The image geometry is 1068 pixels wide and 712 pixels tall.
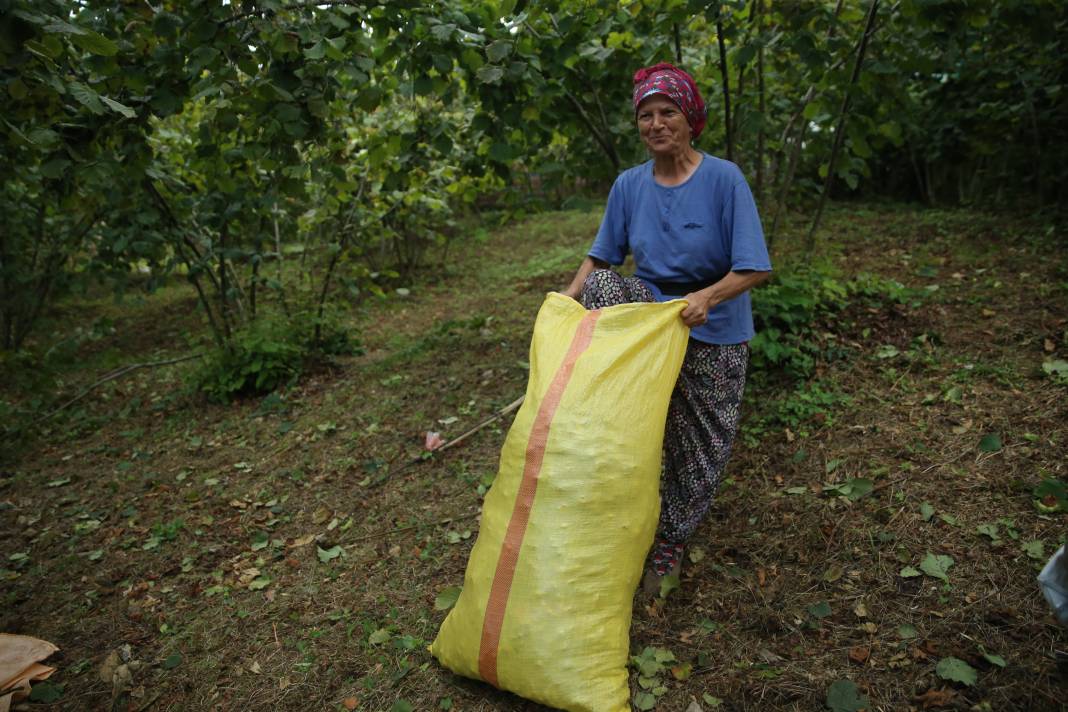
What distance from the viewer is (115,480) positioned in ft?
12.2

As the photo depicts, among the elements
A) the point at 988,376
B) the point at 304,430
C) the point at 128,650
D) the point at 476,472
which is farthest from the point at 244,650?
the point at 988,376

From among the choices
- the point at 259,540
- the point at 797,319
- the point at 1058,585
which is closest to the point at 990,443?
the point at 797,319

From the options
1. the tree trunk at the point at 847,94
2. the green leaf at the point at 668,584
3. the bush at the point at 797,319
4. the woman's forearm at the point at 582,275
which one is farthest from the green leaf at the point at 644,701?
the tree trunk at the point at 847,94

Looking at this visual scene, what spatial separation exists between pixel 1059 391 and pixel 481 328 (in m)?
4.03

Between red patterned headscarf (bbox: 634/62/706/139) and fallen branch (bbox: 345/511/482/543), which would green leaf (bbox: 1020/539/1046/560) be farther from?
fallen branch (bbox: 345/511/482/543)

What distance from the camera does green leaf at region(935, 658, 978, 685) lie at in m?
1.63

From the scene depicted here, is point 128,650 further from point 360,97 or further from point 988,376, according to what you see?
point 988,376

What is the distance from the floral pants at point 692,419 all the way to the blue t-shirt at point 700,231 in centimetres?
7

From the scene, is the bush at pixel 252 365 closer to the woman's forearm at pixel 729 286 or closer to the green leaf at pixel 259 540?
the green leaf at pixel 259 540

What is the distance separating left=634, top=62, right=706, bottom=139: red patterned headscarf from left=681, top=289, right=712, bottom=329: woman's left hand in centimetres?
56

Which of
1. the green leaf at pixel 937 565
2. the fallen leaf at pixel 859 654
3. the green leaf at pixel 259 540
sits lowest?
the green leaf at pixel 259 540

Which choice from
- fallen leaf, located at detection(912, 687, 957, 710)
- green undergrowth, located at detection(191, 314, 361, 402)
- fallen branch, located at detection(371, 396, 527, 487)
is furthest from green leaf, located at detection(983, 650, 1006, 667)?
green undergrowth, located at detection(191, 314, 361, 402)

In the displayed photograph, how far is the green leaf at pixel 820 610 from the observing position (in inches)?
77.2

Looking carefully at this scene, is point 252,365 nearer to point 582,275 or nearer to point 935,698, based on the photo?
point 582,275
